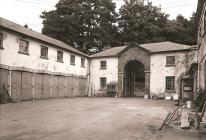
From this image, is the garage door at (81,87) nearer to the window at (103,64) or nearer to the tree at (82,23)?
the window at (103,64)

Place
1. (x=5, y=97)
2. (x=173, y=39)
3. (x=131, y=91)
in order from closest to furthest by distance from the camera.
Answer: (x=5, y=97) < (x=131, y=91) < (x=173, y=39)

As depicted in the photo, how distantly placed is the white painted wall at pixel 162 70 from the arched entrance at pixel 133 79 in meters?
3.08

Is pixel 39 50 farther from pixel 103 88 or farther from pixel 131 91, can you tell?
pixel 131 91

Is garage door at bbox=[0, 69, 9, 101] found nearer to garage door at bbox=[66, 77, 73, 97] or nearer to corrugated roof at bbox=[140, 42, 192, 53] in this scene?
garage door at bbox=[66, 77, 73, 97]

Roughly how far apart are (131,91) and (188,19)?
2250cm

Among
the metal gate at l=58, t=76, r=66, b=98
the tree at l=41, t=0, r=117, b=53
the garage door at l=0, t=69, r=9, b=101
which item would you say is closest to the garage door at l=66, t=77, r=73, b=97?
the metal gate at l=58, t=76, r=66, b=98

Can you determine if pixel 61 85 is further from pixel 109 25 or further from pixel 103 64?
pixel 109 25

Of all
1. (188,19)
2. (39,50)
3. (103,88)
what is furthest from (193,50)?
(188,19)

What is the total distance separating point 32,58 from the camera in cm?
1969

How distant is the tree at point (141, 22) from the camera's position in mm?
41875

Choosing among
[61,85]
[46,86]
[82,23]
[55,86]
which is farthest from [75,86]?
[82,23]

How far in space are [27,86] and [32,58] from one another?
2.60m

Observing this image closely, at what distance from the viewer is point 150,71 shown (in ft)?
86.0

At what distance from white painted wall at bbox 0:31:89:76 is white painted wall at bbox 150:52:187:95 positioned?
9.21m
